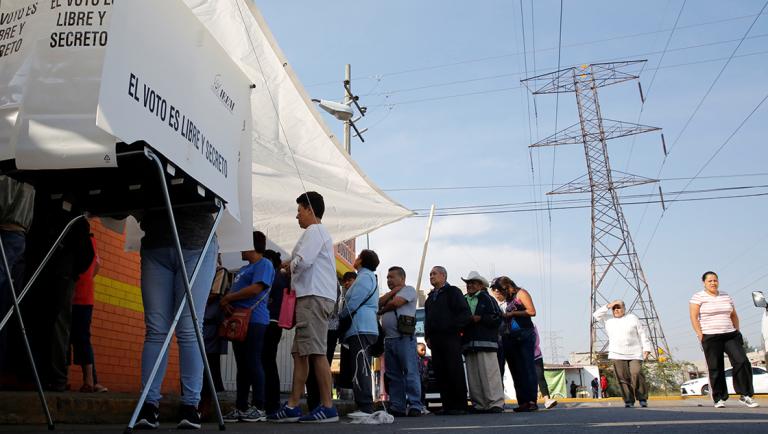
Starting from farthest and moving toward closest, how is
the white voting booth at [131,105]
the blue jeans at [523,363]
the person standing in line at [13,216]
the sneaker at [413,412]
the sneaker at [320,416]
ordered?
the blue jeans at [523,363] < the sneaker at [413,412] < the sneaker at [320,416] < the person standing in line at [13,216] < the white voting booth at [131,105]

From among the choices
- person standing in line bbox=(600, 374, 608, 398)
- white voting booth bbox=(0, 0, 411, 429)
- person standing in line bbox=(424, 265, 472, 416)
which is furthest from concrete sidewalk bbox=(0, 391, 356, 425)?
person standing in line bbox=(600, 374, 608, 398)

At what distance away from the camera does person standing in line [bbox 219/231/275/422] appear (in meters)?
5.97

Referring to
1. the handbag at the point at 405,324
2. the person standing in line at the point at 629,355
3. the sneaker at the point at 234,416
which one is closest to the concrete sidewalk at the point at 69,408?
the sneaker at the point at 234,416

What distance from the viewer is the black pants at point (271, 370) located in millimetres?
6453

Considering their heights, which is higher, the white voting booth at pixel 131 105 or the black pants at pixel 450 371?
the white voting booth at pixel 131 105

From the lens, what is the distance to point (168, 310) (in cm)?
461

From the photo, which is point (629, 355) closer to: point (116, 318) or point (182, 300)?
point (116, 318)

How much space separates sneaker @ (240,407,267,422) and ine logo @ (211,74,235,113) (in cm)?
262

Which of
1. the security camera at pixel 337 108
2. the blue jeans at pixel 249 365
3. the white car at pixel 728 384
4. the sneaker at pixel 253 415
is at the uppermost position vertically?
the security camera at pixel 337 108

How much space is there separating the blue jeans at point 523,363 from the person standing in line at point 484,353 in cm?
38

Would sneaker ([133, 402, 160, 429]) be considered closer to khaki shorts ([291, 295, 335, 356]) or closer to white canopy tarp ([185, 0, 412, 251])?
khaki shorts ([291, 295, 335, 356])

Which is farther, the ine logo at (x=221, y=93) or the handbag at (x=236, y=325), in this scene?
the handbag at (x=236, y=325)

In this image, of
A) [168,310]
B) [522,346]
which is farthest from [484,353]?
[168,310]

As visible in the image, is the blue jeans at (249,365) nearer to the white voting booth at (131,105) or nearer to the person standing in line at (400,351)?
the white voting booth at (131,105)
